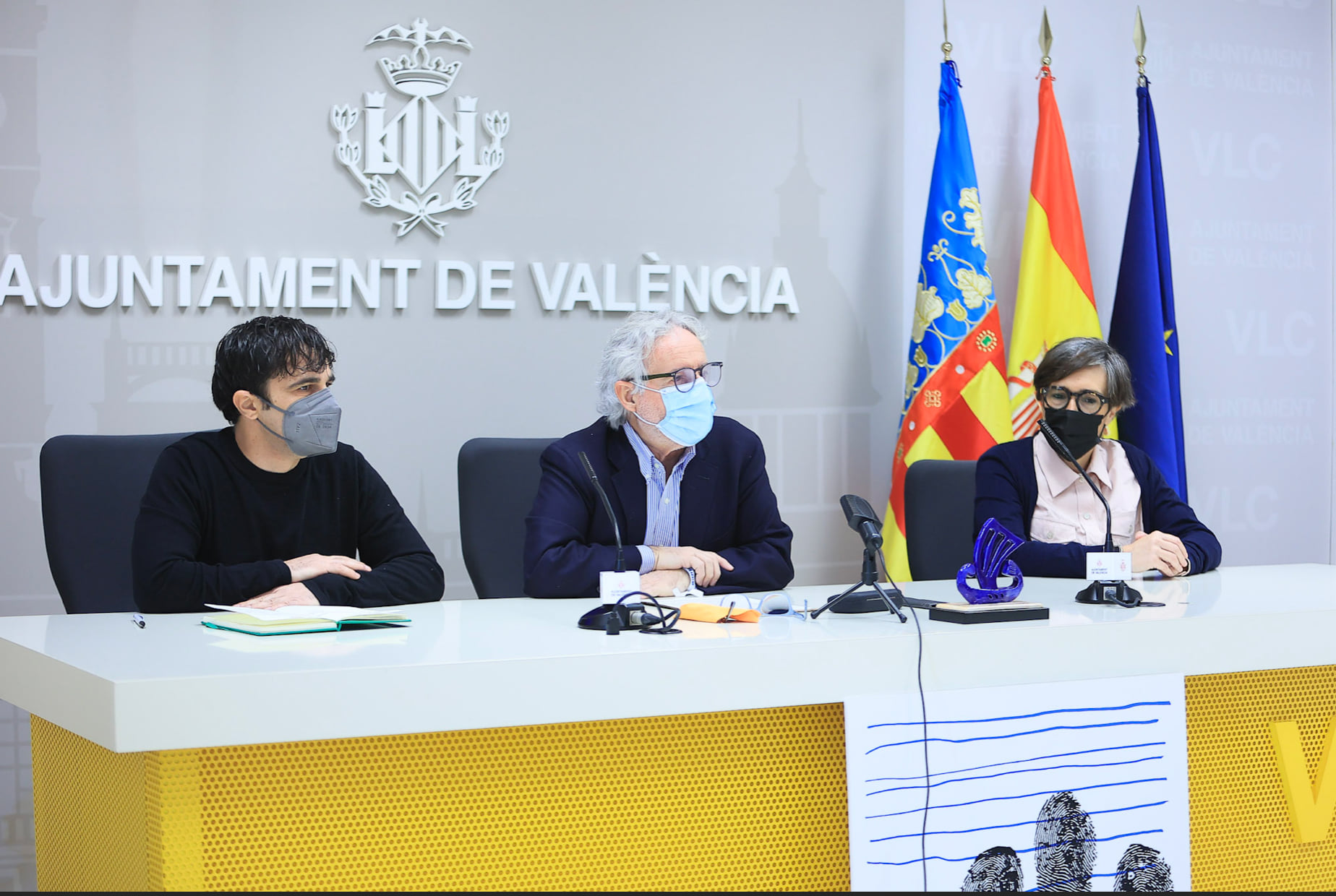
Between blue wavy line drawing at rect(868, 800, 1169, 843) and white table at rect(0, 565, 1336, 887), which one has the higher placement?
white table at rect(0, 565, 1336, 887)

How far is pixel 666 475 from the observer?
98.0 inches

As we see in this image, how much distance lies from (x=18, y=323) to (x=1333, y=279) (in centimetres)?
430

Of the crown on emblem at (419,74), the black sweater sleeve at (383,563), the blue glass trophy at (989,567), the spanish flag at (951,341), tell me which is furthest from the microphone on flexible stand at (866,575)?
the crown on emblem at (419,74)

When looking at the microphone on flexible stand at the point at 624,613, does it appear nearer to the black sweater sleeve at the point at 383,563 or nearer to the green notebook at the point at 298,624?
the green notebook at the point at 298,624

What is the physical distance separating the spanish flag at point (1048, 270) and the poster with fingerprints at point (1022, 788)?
2093mm

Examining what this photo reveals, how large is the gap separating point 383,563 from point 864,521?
1053mm

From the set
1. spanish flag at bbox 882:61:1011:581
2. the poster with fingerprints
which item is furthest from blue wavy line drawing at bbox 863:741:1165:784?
spanish flag at bbox 882:61:1011:581

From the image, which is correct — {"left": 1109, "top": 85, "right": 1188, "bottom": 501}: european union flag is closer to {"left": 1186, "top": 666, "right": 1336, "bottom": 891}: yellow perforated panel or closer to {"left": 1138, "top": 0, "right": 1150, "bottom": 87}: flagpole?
{"left": 1138, "top": 0, "right": 1150, "bottom": 87}: flagpole

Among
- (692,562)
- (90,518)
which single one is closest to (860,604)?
(692,562)

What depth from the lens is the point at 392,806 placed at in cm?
140

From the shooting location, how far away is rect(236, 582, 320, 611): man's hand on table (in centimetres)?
199

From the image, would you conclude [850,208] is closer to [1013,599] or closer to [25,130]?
[1013,599]

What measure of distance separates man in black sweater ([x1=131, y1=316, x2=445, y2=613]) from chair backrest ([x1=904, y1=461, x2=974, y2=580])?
1.21 metres

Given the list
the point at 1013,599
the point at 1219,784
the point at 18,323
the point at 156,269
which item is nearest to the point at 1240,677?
the point at 1219,784
